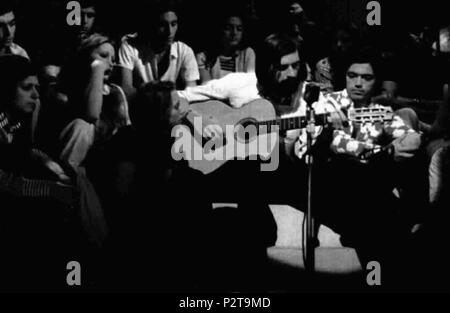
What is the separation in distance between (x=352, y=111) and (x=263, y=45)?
2.67 ft

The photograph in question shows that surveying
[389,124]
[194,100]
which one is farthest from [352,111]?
[194,100]

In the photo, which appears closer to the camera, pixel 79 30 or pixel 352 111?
pixel 352 111

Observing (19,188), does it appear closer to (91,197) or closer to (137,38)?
(91,197)

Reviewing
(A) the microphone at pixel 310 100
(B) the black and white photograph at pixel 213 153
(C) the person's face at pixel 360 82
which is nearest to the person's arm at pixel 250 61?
(B) the black and white photograph at pixel 213 153

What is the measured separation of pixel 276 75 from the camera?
5.88 meters

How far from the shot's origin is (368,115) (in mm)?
5594

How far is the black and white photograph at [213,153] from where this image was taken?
577cm

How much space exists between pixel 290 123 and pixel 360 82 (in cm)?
57

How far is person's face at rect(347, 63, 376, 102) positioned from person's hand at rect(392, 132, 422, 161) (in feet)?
1.19

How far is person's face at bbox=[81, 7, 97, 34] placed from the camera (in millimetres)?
Answer: 5980

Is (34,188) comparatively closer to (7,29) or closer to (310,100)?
(7,29)

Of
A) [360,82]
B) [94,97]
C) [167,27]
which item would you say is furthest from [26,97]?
[360,82]

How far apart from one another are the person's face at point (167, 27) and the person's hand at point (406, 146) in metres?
1.71
